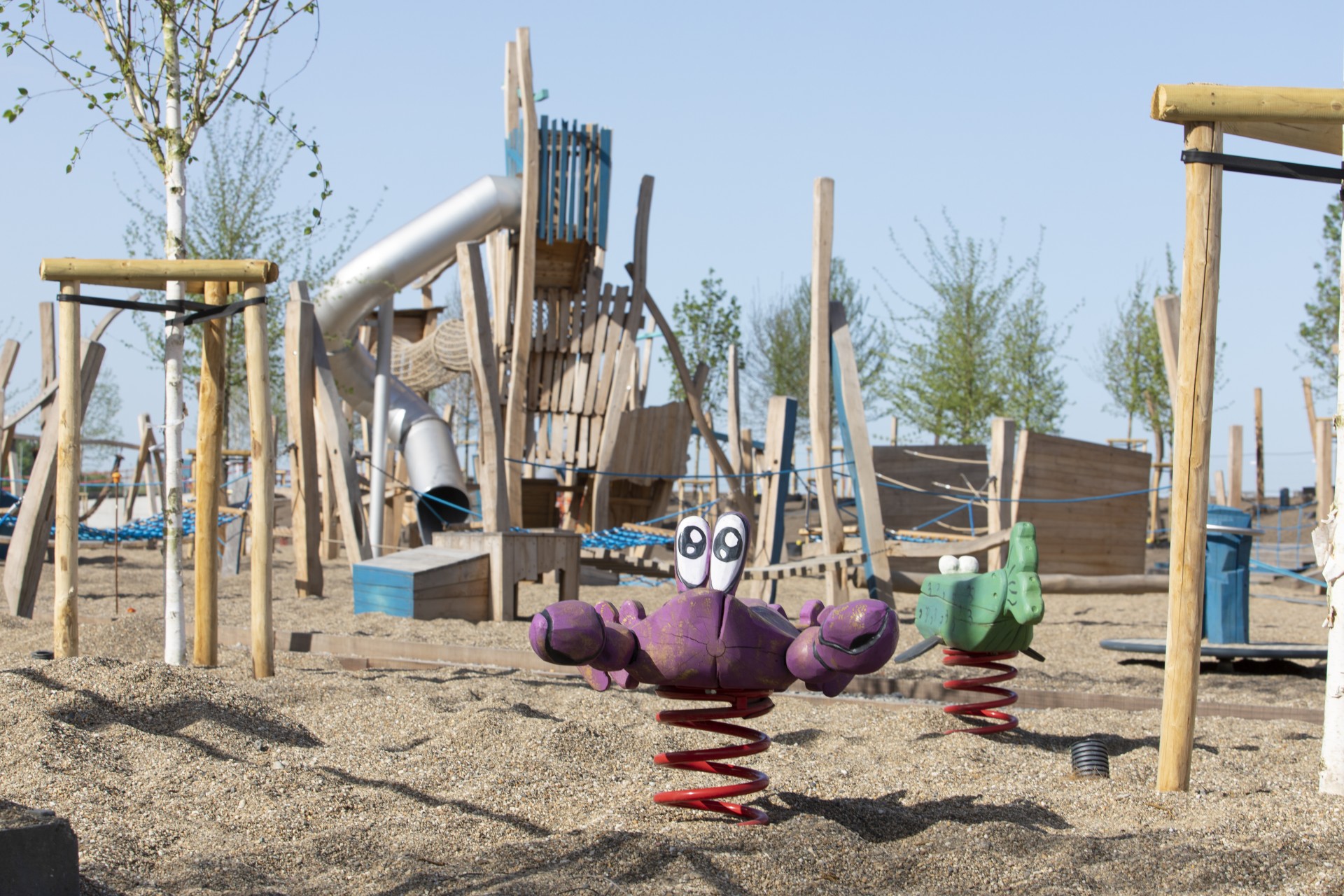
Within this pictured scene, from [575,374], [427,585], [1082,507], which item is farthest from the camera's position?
[575,374]

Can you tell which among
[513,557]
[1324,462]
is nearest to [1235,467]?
[1324,462]

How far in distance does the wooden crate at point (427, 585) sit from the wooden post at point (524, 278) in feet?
14.6

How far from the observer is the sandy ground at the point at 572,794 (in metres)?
2.86

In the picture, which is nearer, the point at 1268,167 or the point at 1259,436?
the point at 1268,167

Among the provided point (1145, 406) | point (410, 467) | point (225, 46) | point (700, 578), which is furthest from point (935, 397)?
point (700, 578)

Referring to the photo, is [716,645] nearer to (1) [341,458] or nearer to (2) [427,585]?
(2) [427,585]

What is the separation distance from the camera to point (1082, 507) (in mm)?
11516

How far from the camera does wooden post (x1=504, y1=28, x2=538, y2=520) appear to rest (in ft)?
41.5

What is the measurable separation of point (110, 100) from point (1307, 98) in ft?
16.6

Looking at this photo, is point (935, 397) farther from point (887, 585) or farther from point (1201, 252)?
point (1201, 252)

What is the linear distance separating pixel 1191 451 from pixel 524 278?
10.4 meters

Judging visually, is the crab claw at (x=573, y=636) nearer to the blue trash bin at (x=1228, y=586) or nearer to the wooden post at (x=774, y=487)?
the wooden post at (x=774, y=487)

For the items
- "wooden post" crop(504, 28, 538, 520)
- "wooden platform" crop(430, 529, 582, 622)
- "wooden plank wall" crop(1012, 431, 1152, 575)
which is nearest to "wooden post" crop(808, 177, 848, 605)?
"wooden platform" crop(430, 529, 582, 622)

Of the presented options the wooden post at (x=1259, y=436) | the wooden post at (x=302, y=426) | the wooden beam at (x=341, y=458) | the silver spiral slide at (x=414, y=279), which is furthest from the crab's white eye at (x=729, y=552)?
the wooden post at (x=1259, y=436)
